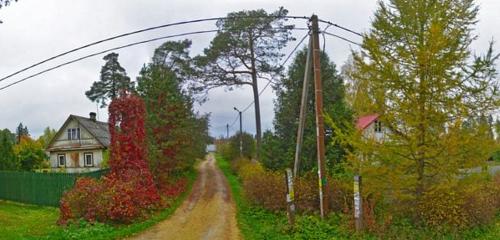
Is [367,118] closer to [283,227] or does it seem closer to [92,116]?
[283,227]

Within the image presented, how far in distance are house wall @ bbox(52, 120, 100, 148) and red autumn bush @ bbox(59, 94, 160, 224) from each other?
24.0m

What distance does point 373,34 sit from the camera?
44.5 feet

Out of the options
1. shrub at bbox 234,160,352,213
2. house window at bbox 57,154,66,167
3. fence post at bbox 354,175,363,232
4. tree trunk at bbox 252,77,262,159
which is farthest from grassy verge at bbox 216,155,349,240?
house window at bbox 57,154,66,167

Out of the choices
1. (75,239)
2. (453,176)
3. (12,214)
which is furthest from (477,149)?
(12,214)

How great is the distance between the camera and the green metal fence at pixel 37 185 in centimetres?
2161

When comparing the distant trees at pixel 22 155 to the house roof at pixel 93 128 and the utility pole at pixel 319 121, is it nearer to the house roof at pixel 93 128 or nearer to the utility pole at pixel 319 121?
the house roof at pixel 93 128

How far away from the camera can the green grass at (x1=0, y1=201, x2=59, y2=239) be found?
46.5 ft

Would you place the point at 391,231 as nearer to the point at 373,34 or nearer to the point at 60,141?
the point at 373,34

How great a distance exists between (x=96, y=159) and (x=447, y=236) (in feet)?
117

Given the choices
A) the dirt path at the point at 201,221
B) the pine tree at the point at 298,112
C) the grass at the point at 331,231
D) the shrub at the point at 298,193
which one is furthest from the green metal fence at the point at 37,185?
the grass at the point at 331,231

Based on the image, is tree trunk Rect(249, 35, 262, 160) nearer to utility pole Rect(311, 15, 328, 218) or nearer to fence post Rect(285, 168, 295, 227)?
fence post Rect(285, 168, 295, 227)

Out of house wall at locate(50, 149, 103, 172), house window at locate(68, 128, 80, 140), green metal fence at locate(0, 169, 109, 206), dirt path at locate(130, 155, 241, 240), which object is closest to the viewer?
dirt path at locate(130, 155, 241, 240)

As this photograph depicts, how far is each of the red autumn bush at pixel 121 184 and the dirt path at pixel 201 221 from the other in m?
1.33

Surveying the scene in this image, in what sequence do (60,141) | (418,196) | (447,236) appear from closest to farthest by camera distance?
(447,236), (418,196), (60,141)
